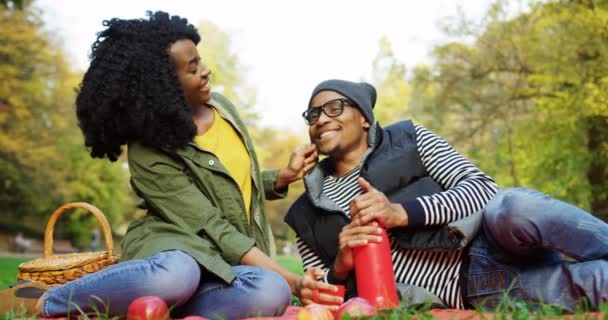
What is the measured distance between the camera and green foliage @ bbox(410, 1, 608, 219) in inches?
508

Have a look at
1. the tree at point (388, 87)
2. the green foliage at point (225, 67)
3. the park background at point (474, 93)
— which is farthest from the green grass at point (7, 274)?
the tree at point (388, 87)

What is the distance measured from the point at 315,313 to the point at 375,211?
69 centimetres

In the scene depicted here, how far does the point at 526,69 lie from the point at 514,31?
0.94m

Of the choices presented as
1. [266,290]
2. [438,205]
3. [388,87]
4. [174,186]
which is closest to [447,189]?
[438,205]

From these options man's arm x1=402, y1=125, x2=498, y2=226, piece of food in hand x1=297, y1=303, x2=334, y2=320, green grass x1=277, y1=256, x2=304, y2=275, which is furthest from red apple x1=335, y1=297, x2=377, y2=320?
green grass x1=277, y1=256, x2=304, y2=275

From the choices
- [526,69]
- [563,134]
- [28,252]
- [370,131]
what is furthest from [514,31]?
[28,252]

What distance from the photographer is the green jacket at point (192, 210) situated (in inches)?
133

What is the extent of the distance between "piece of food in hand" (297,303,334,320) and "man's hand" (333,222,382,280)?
0.51 metres

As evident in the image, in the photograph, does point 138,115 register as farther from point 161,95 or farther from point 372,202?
point 372,202

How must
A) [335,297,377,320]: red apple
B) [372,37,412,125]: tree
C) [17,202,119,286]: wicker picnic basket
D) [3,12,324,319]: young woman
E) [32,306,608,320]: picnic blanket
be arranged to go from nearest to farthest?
[32,306,608,320]: picnic blanket, [335,297,377,320]: red apple, [3,12,324,319]: young woman, [17,202,119,286]: wicker picnic basket, [372,37,412,125]: tree

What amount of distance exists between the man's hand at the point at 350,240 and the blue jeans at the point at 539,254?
1.85 ft

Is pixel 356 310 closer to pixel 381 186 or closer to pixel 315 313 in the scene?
pixel 315 313

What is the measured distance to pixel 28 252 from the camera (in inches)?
1205

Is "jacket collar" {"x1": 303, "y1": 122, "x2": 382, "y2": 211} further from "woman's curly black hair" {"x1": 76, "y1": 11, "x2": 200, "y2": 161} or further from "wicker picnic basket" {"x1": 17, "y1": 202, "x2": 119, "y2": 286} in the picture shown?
"wicker picnic basket" {"x1": 17, "y1": 202, "x2": 119, "y2": 286}
